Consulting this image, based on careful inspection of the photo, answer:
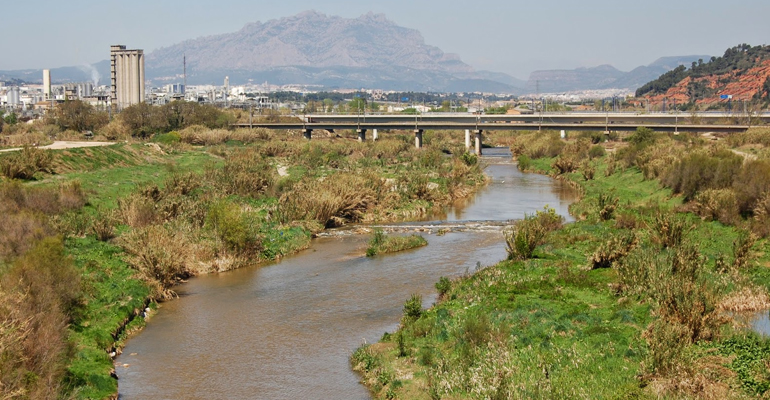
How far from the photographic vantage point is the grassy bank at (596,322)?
15.2m

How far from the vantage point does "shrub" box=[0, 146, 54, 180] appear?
35.0 m

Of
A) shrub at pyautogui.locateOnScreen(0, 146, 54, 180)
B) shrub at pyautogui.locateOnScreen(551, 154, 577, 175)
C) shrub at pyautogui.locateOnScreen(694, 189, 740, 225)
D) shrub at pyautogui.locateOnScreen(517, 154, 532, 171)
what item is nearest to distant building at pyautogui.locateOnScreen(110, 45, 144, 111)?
A: shrub at pyautogui.locateOnScreen(517, 154, 532, 171)

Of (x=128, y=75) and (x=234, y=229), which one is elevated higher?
(x=128, y=75)

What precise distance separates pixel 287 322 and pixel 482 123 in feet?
221

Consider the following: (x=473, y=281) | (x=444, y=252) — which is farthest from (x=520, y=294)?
(x=444, y=252)

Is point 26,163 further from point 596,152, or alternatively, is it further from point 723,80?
point 723,80

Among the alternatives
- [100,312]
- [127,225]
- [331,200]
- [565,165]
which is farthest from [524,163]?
[100,312]

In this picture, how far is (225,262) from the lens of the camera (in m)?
28.3

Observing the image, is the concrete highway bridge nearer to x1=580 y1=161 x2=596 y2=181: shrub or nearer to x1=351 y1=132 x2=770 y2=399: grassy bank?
x1=580 y1=161 x2=596 y2=181: shrub

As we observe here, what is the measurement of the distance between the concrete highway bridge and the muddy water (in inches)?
1977

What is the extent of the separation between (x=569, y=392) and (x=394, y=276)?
1308cm

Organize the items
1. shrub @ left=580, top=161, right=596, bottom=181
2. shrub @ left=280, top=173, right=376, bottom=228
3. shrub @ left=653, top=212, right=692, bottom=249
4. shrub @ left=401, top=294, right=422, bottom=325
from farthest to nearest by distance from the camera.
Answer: shrub @ left=580, top=161, right=596, bottom=181, shrub @ left=280, top=173, right=376, bottom=228, shrub @ left=653, top=212, right=692, bottom=249, shrub @ left=401, top=294, right=422, bottom=325

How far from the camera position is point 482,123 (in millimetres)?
87062

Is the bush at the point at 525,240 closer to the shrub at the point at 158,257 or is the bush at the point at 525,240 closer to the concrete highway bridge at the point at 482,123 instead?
the shrub at the point at 158,257
